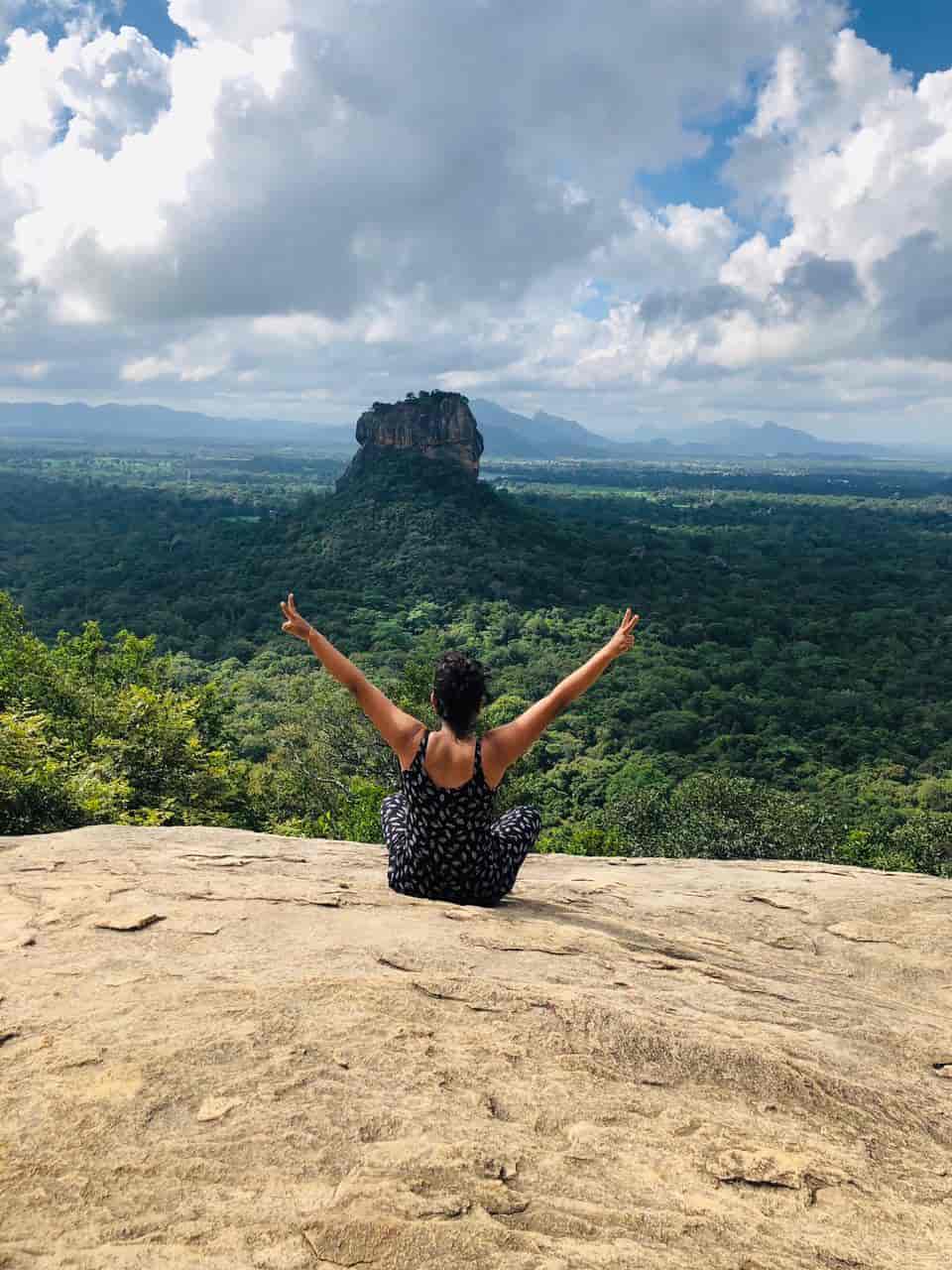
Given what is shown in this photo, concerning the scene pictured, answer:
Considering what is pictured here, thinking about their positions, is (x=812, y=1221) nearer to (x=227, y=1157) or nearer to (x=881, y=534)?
(x=227, y=1157)

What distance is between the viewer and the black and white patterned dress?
4656 mm

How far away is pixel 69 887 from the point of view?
478 centimetres

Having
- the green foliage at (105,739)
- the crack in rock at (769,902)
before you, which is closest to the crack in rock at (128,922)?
the crack in rock at (769,902)

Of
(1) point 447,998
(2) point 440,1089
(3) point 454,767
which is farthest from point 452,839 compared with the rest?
(2) point 440,1089

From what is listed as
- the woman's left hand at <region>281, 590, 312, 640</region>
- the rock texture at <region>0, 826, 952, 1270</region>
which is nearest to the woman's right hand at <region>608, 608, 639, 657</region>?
the rock texture at <region>0, 826, 952, 1270</region>

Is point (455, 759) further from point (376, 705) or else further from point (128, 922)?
point (128, 922)

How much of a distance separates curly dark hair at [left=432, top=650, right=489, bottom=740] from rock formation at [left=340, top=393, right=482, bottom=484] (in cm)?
9207

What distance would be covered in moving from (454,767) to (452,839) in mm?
584

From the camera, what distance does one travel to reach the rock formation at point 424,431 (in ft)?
307

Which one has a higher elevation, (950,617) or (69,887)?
(69,887)

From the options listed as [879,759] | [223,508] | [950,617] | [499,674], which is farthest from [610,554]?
[223,508]

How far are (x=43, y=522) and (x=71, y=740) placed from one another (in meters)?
103

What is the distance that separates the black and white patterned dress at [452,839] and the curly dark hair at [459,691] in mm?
212

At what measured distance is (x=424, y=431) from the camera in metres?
93.8
